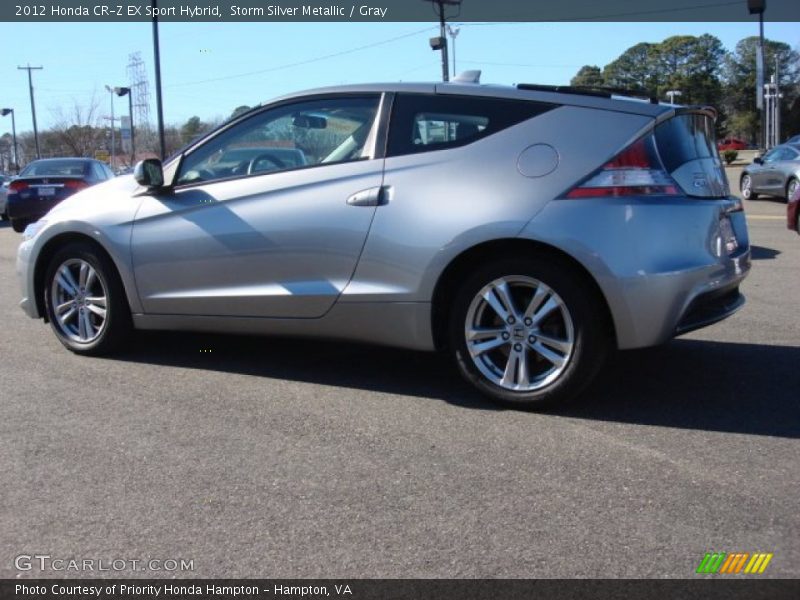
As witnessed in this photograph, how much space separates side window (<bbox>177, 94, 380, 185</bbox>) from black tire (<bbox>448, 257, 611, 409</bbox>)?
3.41ft

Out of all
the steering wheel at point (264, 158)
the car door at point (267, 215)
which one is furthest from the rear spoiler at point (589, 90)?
the steering wheel at point (264, 158)

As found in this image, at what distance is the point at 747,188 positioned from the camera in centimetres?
2028

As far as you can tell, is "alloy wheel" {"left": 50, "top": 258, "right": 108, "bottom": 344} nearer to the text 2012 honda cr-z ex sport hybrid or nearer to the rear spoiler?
the text 2012 honda cr-z ex sport hybrid

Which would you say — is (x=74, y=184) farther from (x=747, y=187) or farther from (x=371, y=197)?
(x=747, y=187)

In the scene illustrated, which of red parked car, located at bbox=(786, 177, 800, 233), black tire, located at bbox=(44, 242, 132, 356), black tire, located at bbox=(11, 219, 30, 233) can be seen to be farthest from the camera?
black tire, located at bbox=(11, 219, 30, 233)

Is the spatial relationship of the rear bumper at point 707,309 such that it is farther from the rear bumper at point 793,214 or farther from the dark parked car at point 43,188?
the dark parked car at point 43,188

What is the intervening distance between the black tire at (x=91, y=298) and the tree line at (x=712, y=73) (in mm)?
71142

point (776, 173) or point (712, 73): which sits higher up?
point (712, 73)

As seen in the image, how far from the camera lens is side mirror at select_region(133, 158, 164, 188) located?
5312 millimetres

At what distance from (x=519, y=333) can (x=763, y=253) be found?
23.5 ft

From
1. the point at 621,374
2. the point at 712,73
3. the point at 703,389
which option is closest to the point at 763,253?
the point at 621,374

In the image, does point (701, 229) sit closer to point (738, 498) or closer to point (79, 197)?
point (738, 498)
